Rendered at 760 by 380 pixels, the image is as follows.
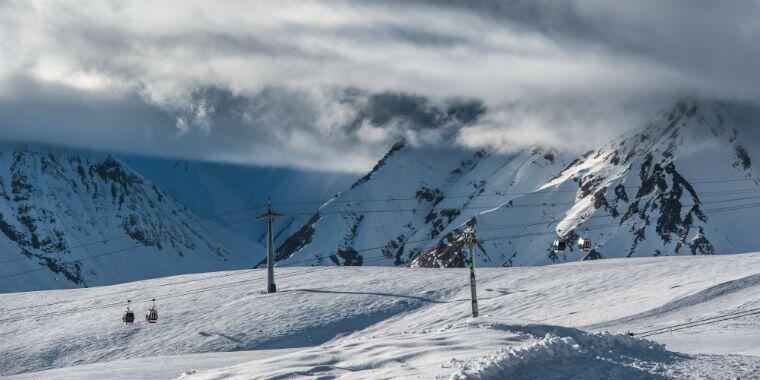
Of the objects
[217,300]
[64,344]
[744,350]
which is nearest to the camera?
[744,350]

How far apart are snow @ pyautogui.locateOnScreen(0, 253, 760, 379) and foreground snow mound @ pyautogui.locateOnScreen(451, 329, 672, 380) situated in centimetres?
6

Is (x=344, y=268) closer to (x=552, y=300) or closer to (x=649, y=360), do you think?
(x=552, y=300)

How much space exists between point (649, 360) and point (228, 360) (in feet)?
67.0

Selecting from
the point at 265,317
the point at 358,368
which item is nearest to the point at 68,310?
the point at 265,317

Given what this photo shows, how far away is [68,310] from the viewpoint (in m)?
78.4

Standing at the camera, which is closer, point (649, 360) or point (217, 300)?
point (649, 360)

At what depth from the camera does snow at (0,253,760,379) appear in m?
32.2

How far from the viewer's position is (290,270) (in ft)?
305

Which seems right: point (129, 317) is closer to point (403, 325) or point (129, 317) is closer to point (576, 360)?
point (403, 325)

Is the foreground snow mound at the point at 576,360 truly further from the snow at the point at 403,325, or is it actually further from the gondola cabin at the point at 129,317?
the gondola cabin at the point at 129,317

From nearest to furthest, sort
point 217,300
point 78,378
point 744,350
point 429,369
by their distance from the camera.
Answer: point 429,369
point 744,350
point 78,378
point 217,300

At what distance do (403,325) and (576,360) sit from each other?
118 feet

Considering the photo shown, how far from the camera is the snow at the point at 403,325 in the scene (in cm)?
3222

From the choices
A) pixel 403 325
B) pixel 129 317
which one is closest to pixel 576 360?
pixel 403 325
